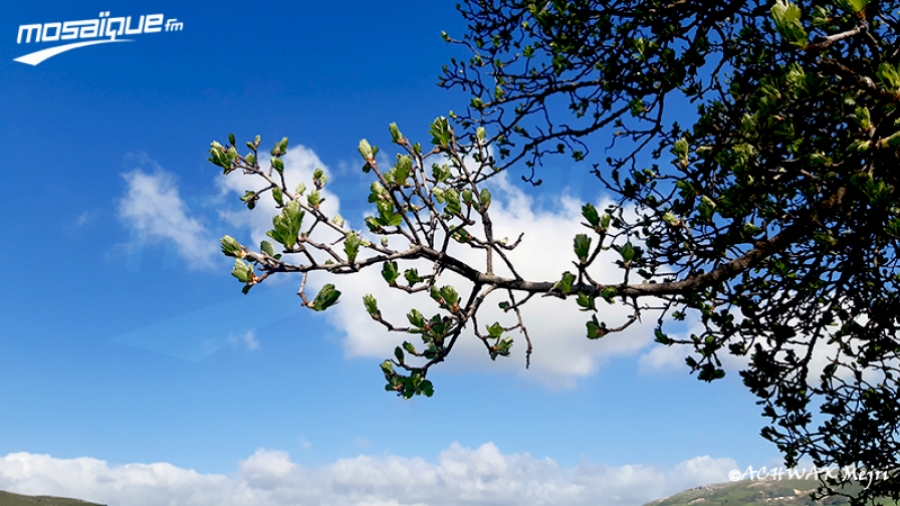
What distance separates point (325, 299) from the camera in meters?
4.74

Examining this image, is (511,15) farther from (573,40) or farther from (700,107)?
(700,107)

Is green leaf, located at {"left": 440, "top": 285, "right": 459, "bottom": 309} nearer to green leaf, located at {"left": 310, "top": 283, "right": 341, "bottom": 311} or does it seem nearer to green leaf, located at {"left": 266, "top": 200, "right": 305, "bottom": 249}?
green leaf, located at {"left": 310, "top": 283, "right": 341, "bottom": 311}

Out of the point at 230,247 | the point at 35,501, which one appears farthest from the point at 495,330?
the point at 35,501

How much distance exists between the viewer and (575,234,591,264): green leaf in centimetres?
485

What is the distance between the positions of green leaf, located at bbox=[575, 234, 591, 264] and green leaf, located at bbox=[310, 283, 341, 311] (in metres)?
1.94

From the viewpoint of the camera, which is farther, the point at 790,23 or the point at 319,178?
the point at 319,178

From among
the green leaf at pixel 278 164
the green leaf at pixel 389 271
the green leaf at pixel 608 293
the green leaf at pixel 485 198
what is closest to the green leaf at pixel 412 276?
the green leaf at pixel 389 271

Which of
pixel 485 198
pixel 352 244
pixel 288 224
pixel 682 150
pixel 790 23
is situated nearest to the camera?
pixel 790 23

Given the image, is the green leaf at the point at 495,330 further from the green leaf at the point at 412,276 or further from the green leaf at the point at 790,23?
the green leaf at the point at 790,23

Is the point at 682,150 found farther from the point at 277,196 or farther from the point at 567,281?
the point at 277,196

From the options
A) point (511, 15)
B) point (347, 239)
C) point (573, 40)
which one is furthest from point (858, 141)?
point (511, 15)

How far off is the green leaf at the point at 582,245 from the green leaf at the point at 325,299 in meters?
1.94

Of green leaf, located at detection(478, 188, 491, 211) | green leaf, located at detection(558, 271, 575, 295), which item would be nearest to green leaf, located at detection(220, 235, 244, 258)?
green leaf, located at detection(478, 188, 491, 211)

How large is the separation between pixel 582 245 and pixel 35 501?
202349 millimetres
